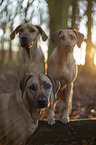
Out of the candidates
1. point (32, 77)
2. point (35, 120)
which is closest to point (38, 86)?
point (32, 77)

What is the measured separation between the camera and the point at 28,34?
394 centimetres

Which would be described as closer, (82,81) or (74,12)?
(74,12)

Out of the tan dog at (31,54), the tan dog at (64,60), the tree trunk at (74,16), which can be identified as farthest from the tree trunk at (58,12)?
the tan dog at (64,60)

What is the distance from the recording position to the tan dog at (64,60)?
4008mm

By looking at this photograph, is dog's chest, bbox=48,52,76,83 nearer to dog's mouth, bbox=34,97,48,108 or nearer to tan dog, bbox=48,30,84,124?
tan dog, bbox=48,30,84,124

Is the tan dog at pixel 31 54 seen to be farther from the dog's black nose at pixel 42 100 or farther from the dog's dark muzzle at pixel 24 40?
the dog's black nose at pixel 42 100

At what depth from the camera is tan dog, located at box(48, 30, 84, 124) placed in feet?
13.1

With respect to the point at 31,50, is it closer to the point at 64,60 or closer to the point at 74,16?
the point at 64,60

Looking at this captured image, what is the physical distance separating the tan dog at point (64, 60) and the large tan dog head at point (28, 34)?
43cm

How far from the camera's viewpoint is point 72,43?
3990mm

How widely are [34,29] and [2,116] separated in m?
2.23

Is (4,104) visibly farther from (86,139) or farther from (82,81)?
(82,81)

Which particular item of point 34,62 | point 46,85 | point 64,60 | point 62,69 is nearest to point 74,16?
point 64,60

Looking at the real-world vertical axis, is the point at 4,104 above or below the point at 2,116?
above
